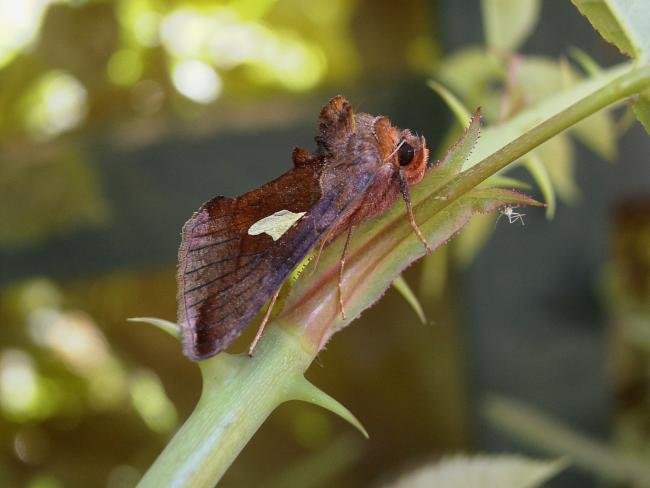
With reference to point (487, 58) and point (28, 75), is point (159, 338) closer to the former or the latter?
point (28, 75)

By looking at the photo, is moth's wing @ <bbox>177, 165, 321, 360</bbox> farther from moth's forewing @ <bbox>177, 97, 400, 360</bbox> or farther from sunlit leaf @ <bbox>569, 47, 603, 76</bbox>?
sunlit leaf @ <bbox>569, 47, 603, 76</bbox>

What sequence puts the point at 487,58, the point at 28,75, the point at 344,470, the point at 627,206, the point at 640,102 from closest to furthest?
the point at 640,102, the point at 487,58, the point at 28,75, the point at 344,470, the point at 627,206

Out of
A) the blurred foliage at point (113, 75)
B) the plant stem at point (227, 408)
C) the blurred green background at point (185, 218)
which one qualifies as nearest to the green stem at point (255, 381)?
the plant stem at point (227, 408)

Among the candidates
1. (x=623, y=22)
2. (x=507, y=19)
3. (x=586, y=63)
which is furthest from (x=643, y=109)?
(x=507, y=19)

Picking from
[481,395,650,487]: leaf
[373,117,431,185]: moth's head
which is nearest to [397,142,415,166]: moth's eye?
[373,117,431,185]: moth's head

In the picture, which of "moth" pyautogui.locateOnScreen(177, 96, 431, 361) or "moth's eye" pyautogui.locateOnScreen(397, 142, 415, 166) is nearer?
"moth" pyautogui.locateOnScreen(177, 96, 431, 361)

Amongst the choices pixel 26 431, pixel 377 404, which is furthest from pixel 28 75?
pixel 377 404
